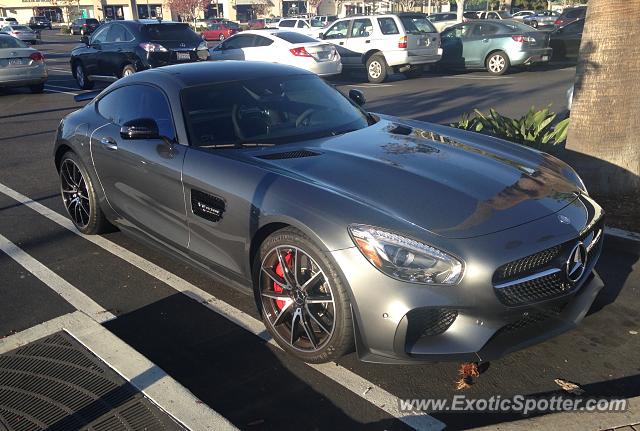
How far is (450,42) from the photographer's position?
18.1 metres

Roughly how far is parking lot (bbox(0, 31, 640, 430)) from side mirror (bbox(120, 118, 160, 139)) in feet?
3.58

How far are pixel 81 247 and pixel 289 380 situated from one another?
2806 mm

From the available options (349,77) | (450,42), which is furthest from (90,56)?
(450,42)

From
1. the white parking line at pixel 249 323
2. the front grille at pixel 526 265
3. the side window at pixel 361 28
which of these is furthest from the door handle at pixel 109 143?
the side window at pixel 361 28

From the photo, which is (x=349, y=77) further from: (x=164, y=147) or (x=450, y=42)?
(x=164, y=147)

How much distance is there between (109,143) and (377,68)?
13.0 meters

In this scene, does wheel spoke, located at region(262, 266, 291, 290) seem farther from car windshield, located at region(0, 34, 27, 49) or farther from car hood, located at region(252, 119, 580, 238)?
car windshield, located at region(0, 34, 27, 49)

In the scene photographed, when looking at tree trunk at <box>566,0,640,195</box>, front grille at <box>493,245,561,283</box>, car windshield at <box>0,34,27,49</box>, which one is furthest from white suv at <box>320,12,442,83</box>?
front grille at <box>493,245,561,283</box>

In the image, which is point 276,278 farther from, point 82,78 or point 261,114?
point 82,78

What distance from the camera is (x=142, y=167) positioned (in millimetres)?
4227

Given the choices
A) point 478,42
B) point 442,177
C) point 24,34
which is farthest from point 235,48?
point 24,34

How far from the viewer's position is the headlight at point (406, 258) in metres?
2.76

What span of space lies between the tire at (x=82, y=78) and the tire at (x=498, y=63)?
11.4 metres

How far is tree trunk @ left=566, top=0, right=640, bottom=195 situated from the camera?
522cm
